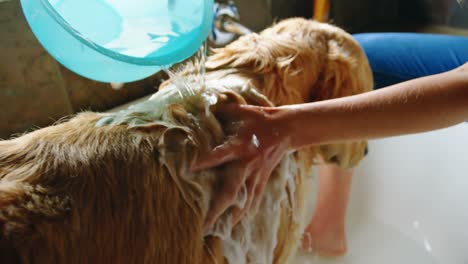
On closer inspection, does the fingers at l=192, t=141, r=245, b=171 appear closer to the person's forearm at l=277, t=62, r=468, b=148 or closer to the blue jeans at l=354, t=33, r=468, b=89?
the person's forearm at l=277, t=62, r=468, b=148

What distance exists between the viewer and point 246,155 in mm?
596

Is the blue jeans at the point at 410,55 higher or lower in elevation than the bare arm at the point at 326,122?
lower

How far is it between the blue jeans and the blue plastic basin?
84 centimetres

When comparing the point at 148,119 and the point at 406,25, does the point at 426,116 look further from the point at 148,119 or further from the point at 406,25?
the point at 406,25

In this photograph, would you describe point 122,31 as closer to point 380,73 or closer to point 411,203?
point 380,73

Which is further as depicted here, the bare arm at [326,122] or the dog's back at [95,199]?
the bare arm at [326,122]

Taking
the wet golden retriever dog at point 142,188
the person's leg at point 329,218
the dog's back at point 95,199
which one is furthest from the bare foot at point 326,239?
the dog's back at point 95,199

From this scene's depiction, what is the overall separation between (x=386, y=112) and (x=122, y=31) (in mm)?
422

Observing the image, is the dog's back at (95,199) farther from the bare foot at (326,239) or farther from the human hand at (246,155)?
the bare foot at (326,239)

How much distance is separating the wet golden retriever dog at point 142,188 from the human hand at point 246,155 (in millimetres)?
16

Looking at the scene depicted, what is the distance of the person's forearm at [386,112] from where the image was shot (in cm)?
57

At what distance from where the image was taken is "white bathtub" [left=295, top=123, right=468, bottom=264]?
3.71ft

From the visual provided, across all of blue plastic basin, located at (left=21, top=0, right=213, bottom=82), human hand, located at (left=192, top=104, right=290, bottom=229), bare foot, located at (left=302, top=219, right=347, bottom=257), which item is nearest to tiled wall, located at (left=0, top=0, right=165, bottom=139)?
blue plastic basin, located at (left=21, top=0, right=213, bottom=82)

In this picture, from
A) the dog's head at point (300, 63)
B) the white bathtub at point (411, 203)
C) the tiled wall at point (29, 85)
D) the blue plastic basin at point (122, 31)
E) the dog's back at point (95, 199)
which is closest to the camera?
the dog's back at point (95, 199)
